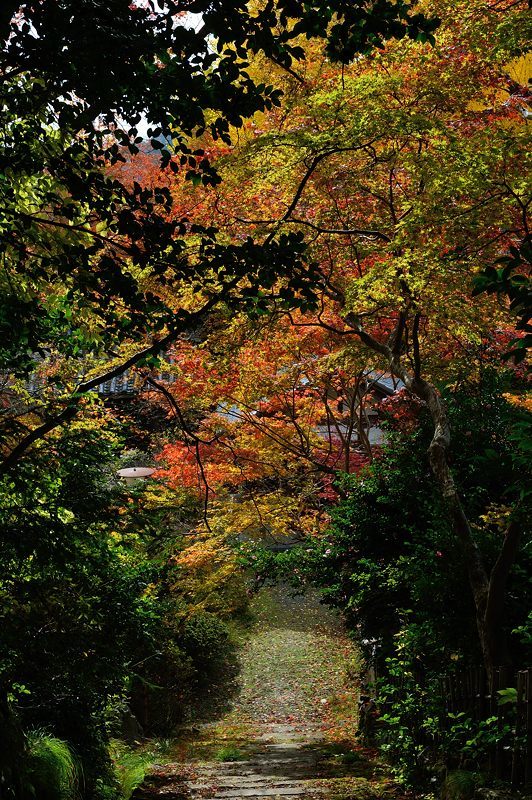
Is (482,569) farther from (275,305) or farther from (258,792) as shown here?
(258,792)

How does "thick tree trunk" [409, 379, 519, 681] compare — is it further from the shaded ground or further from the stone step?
the stone step

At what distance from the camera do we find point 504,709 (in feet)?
22.2

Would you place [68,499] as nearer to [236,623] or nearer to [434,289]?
[434,289]

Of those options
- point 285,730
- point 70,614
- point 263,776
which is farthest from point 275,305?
point 285,730

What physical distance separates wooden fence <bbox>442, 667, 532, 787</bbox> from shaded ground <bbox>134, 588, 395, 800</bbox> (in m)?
2.01

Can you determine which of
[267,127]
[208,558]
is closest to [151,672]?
[208,558]

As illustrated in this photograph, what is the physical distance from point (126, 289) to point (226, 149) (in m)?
7.70

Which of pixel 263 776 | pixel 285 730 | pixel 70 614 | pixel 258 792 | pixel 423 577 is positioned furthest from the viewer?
pixel 285 730

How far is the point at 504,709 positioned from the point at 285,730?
1056cm

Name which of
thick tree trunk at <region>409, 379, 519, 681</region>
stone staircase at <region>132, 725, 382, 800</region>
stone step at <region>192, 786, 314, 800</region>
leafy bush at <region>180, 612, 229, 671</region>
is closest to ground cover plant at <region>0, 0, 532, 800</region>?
thick tree trunk at <region>409, 379, 519, 681</region>

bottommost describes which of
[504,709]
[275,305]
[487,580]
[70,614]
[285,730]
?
[285,730]

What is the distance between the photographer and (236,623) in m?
23.7

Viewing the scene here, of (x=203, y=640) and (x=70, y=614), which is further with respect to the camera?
(x=203, y=640)

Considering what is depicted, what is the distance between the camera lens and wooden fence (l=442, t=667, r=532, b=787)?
617 cm
